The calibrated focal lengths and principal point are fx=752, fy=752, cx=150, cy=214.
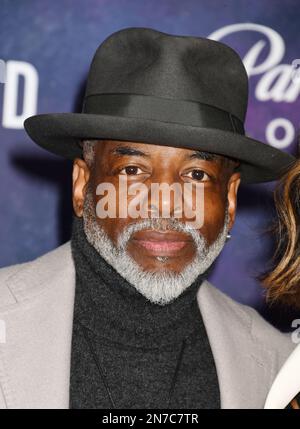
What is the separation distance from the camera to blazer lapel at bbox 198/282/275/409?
8.10 feet

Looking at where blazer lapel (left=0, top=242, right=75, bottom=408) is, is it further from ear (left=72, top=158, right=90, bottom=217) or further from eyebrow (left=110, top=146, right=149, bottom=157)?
eyebrow (left=110, top=146, right=149, bottom=157)

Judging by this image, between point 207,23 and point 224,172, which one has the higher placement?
point 207,23

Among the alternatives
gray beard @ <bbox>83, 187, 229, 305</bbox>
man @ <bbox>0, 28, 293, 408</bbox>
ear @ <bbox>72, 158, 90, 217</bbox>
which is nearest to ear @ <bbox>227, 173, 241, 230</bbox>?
man @ <bbox>0, 28, 293, 408</bbox>

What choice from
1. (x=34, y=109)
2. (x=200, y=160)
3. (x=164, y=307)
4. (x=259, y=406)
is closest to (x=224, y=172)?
(x=200, y=160)

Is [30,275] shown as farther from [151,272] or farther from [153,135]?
[153,135]

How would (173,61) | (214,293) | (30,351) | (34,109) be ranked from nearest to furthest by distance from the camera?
(30,351) → (173,61) → (214,293) → (34,109)

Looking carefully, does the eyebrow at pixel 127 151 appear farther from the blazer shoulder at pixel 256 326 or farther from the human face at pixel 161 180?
the blazer shoulder at pixel 256 326

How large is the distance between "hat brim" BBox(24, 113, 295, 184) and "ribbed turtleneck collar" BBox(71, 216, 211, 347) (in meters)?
0.39

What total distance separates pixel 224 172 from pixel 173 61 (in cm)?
40

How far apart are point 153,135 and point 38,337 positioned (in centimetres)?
71

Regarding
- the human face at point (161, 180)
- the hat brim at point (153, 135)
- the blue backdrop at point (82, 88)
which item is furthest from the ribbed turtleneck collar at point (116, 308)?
the blue backdrop at point (82, 88)

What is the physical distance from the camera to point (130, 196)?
2.36 meters

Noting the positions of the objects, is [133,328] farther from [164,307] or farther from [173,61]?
[173,61]

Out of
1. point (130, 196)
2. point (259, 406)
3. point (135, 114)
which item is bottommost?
point (259, 406)
